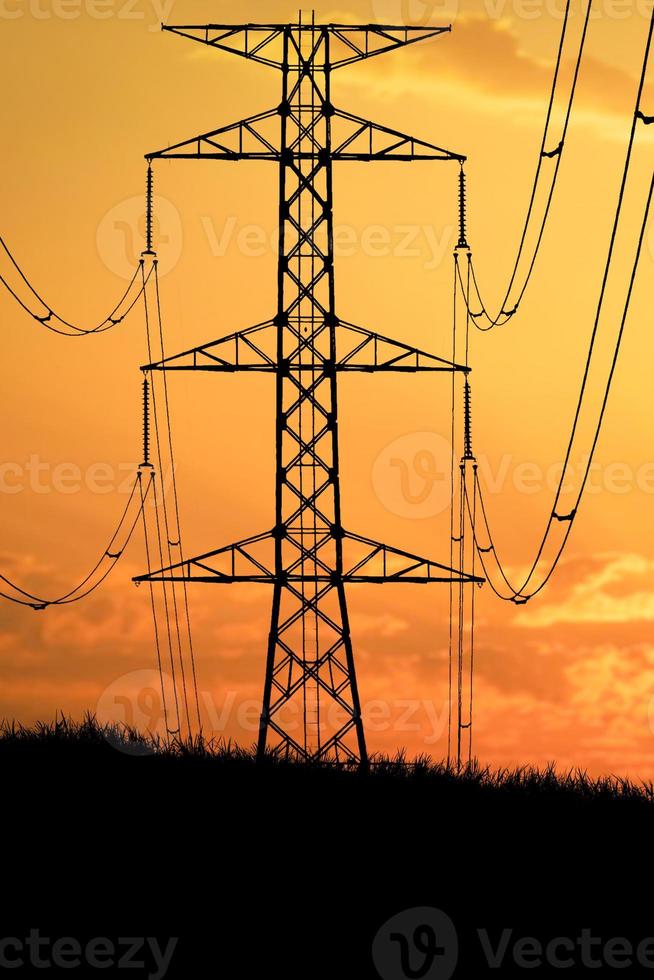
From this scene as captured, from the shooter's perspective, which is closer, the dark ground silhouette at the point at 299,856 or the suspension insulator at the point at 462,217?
the dark ground silhouette at the point at 299,856

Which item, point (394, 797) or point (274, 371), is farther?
point (274, 371)

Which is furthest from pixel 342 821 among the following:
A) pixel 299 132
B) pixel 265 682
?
pixel 299 132

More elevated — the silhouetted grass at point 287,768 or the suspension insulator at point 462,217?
the suspension insulator at point 462,217

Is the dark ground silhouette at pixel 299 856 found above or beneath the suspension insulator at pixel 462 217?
beneath

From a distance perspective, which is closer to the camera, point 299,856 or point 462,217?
point 299,856

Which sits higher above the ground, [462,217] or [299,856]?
[462,217]

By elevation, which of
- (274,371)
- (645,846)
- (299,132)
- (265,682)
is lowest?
(645,846)

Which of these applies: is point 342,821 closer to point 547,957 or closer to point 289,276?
point 547,957

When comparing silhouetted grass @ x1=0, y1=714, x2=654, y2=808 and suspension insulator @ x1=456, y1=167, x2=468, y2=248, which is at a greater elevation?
suspension insulator @ x1=456, y1=167, x2=468, y2=248
